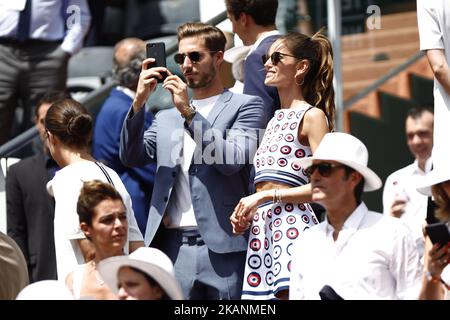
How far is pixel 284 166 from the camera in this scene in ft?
26.7

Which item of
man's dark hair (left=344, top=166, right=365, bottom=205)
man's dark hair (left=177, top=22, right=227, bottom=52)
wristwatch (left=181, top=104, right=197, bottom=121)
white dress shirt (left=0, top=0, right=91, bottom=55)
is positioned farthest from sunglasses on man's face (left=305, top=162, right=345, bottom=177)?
white dress shirt (left=0, top=0, right=91, bottom=55)

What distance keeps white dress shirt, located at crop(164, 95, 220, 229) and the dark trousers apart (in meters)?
3.13

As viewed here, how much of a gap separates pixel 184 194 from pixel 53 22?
3.35m

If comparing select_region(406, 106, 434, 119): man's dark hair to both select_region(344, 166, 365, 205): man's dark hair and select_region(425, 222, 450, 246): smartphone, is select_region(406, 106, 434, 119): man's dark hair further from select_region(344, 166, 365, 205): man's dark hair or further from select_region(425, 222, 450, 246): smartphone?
select_region(425, 222, 450, 246): smartphone

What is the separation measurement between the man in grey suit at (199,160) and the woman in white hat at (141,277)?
3.66 ft

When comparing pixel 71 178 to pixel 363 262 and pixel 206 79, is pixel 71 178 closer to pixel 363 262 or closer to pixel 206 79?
pixel 206 79

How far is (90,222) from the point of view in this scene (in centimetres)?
773

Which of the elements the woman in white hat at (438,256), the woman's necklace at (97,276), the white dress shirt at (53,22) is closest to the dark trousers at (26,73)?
the white dress shirt at (53,22)

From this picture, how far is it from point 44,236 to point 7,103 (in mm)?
1968

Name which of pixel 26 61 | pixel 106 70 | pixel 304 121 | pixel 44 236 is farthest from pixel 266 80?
pixel 106 70

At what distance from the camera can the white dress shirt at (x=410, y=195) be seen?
9688 mm

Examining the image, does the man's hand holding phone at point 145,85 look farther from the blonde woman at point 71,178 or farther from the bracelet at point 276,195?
the bracelet at point 276,195

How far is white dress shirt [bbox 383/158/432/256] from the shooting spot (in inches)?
381

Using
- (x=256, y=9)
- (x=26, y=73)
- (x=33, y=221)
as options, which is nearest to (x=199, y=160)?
(x=256, y=9)
